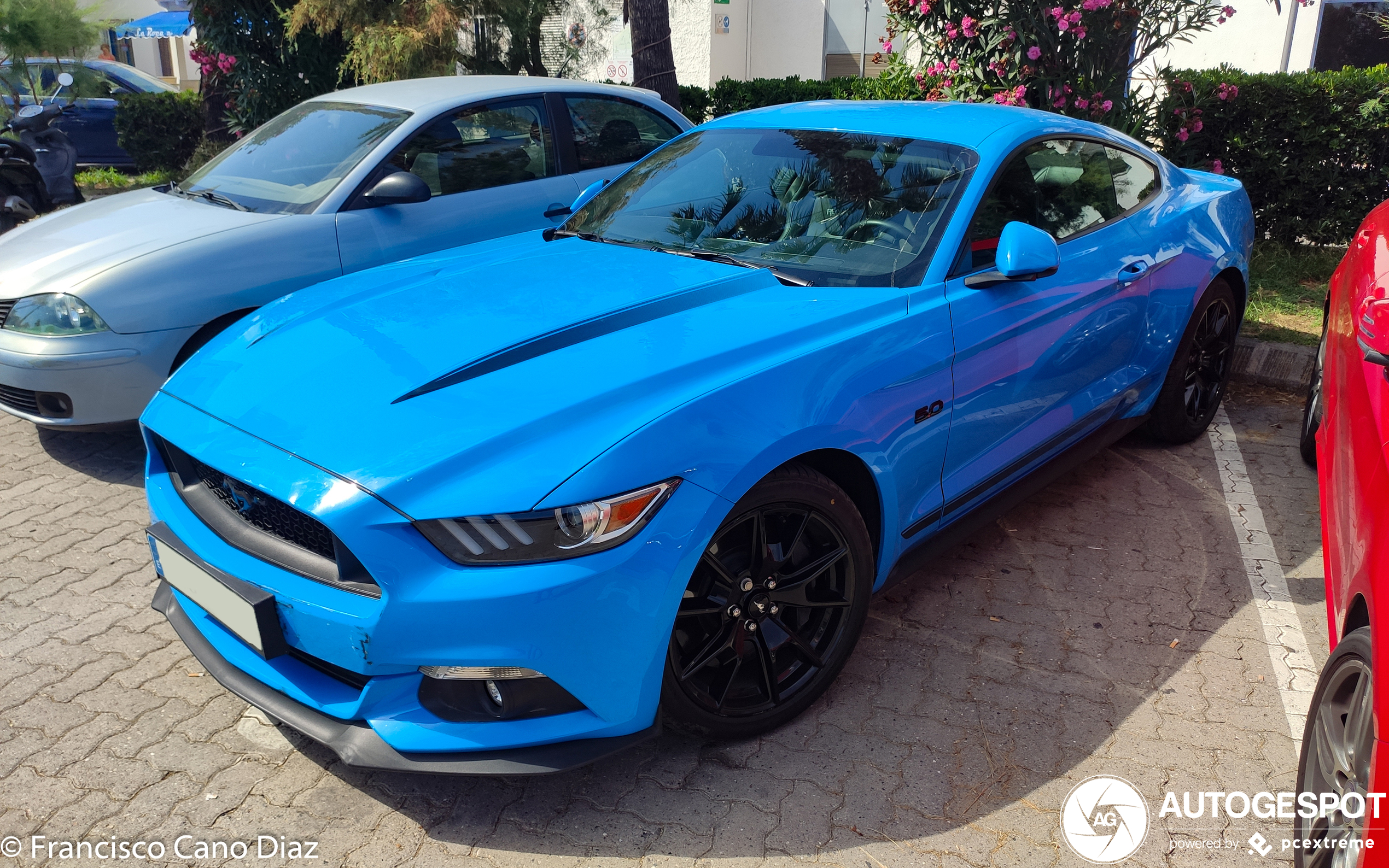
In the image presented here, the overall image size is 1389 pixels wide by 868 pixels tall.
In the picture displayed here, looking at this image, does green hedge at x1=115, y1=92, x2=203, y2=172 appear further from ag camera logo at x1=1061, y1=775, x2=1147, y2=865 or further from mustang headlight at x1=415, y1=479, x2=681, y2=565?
ag camera logo at x1=1061, y1=775, x2=1147, y2=865

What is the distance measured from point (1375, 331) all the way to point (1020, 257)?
3.31ft

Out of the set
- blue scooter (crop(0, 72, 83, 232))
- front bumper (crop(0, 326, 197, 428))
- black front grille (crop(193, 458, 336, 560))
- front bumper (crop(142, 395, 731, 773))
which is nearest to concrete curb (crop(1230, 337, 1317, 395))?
front bumper (crop(142, 395, 731, 773))

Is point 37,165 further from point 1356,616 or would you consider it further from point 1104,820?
point 1356,616

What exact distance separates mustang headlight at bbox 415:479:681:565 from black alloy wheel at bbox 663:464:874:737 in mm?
348

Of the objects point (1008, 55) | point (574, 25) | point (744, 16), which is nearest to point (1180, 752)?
point (1008, 55)

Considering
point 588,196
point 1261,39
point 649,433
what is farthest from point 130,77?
point 649,433

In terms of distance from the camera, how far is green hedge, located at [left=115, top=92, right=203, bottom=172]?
13422mm

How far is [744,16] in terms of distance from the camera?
55.4 feet

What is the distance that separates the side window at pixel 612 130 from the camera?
19.0ft

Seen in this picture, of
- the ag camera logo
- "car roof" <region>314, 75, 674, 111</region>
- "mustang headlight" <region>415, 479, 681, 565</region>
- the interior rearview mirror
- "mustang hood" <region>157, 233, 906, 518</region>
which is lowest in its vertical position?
the ag camera logo

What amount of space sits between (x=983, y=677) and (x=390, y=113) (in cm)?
408

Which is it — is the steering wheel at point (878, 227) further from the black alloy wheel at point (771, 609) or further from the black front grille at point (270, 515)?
the black front grille at point (270, 515)

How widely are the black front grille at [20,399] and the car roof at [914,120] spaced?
3.11 metres

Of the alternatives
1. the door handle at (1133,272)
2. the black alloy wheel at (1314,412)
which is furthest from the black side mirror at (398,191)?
the black alloy wheel at (1314,412)
